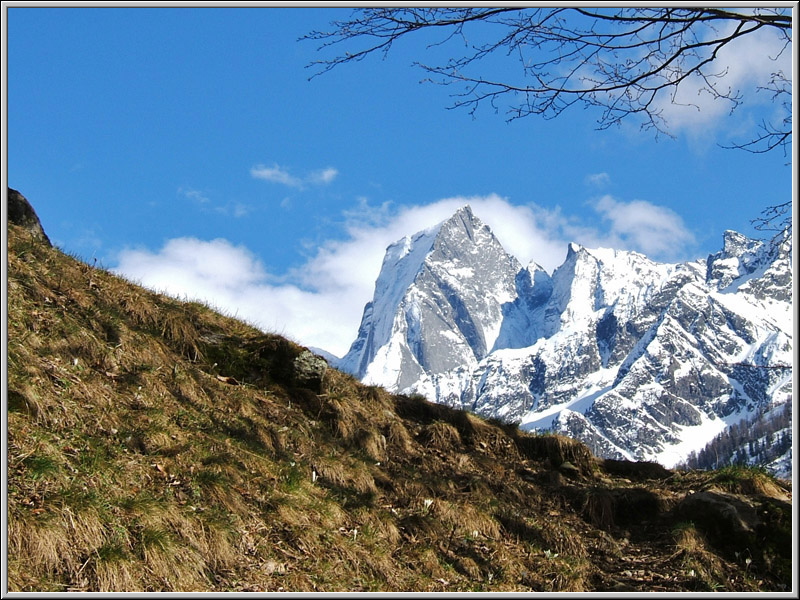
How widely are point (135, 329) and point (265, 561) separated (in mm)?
4503

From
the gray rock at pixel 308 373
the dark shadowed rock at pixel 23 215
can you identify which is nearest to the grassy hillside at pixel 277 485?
the gray rock at pixel 308 373

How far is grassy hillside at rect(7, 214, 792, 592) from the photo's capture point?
5230 mm

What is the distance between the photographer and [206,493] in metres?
6.14

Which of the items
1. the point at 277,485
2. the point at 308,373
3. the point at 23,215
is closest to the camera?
the point at 277,485

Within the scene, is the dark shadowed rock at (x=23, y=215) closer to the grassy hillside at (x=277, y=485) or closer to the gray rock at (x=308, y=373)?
the grassy hillside at (x=277, y=485)

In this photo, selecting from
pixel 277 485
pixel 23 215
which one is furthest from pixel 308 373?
pixel 23 215

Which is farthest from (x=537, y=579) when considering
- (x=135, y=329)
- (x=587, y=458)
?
(x=135, y=329)

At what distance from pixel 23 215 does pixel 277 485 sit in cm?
734

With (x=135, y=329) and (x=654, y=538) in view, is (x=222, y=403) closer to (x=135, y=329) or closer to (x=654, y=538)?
(x=135, y=329)

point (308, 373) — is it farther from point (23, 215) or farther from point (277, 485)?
point (23, 215)

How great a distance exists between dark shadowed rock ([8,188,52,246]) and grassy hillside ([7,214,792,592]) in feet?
3.25

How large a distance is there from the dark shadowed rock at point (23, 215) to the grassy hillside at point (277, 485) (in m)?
0.99

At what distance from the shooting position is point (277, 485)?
22.5ft

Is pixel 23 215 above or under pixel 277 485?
above
